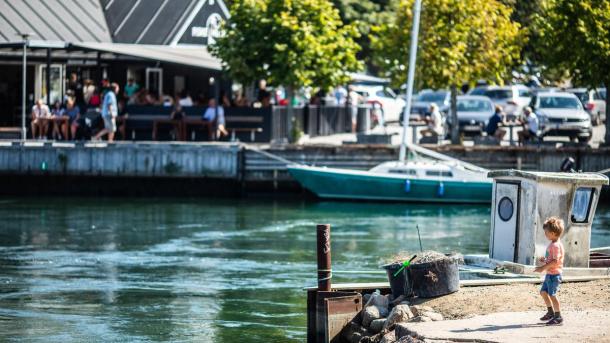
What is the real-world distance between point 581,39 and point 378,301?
2984 centimetres

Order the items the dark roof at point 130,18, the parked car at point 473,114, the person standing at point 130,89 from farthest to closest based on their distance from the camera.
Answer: the parked car at point 473,114 → the dark roof at point 130,18 → the person standing at point 130,89

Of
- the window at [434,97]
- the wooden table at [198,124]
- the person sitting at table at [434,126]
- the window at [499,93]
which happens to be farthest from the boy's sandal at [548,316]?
the window at [499,93]

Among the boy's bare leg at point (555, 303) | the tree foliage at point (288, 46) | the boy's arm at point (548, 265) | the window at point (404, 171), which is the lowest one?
the boy's bare leg at point (555, 303)

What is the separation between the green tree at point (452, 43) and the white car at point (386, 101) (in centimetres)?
1436

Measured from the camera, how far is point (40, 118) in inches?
1884

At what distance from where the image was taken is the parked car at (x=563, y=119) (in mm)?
51969

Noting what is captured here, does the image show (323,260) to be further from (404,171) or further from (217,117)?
(217,117)

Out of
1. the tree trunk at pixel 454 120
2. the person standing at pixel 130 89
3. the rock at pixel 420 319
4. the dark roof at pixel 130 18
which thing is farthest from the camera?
the dark roof at pixel 130 18

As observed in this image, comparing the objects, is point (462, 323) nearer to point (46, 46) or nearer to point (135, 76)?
point (46, 46)

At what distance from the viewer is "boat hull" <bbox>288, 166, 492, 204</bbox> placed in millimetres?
45281

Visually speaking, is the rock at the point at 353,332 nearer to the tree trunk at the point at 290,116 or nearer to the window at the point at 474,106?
the tree trunk at the point at 290,116

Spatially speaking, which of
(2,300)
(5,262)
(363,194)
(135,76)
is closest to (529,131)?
(363,194)

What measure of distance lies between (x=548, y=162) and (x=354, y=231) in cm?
1076

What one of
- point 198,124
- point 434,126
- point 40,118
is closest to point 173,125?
point 198,124
